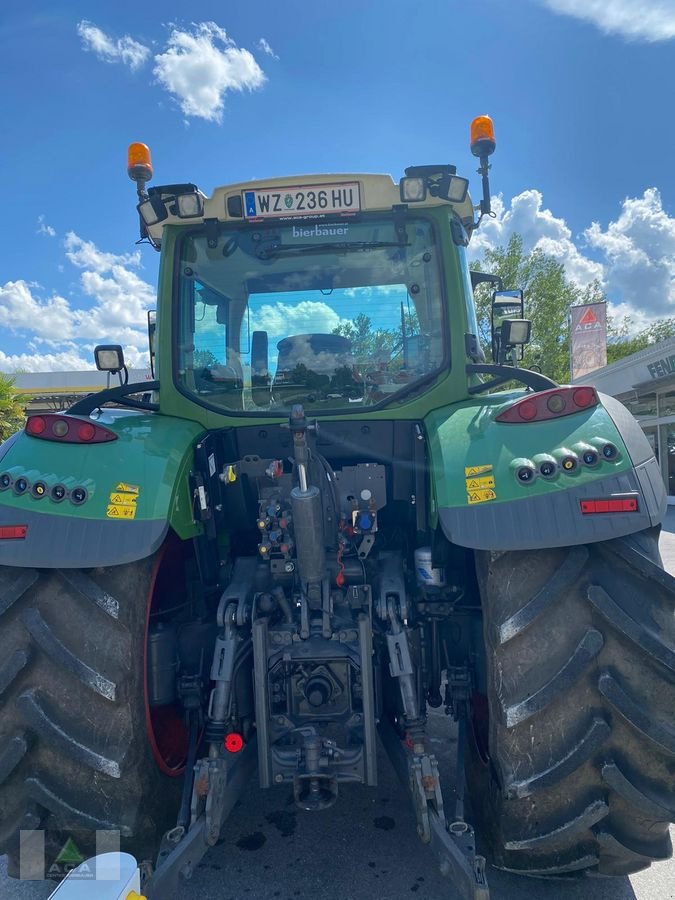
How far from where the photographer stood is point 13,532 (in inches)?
85.3

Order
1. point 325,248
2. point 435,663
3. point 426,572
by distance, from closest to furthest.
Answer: point 426,572 < point 435,663 < point 325,248

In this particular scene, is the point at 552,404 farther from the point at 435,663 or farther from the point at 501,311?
the point at 501,311

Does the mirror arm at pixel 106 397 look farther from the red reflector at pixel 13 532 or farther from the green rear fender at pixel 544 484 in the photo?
the green rear fender at pixel 544 484

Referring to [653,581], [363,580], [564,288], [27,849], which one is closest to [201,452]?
[363,580]

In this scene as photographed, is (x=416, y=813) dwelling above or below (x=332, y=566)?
below

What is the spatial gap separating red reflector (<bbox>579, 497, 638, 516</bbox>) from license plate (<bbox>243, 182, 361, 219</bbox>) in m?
1.73

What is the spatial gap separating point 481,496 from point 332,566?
822mm

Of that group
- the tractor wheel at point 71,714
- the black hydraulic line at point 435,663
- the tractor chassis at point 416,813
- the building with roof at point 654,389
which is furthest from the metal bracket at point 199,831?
Result: the building with roof at point 654,389

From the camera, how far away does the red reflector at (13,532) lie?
7.09 feet

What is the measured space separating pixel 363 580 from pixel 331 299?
53.3 inches

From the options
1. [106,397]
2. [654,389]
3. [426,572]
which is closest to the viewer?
[426,572]

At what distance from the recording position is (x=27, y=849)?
2090 mm

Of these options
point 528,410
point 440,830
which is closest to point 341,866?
point 440,830

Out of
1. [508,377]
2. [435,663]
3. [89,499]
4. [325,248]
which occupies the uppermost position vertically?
[325,248]
